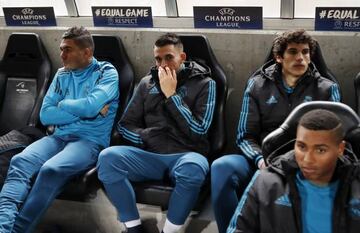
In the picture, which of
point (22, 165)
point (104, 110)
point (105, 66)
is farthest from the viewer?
point (105, 66)

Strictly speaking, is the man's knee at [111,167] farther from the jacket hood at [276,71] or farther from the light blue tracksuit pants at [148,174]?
the jacket hood at [276,71]

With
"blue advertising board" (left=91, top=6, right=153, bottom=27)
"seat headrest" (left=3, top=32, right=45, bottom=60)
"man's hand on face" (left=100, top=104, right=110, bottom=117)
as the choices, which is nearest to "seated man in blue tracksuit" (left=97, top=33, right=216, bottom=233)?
"man's hand on face" (left=100, top=104, right=110, bottom=117)

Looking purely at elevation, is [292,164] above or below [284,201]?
above

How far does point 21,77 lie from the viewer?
10.9ft

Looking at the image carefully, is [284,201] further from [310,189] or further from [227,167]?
[227,167]

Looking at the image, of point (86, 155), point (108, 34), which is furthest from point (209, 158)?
point (108, 34)

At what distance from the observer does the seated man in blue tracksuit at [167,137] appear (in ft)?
7.45

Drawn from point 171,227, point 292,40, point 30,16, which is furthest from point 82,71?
point 292,40

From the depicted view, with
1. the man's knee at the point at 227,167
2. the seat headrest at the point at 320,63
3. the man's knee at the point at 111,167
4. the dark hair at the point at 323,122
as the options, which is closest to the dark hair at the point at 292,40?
the seat headrest at the point at 320,63

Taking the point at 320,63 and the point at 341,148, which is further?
the point at 320,63

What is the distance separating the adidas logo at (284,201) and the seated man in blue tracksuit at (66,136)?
4.15 feet

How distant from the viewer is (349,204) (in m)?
1.57

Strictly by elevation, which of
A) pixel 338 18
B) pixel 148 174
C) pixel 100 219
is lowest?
pixel 100 219

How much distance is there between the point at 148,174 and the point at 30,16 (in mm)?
1838
